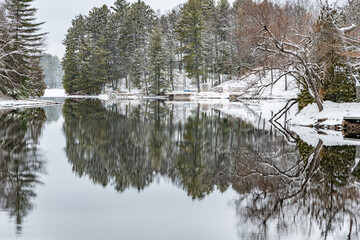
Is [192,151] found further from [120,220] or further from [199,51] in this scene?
[199,51]

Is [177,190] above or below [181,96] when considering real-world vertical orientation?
below

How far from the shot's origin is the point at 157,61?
5684 centimetres

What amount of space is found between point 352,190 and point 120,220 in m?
4.74

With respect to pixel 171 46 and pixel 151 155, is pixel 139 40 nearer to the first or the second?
pixel 171 46

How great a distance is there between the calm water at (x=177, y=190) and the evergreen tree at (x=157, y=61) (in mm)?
44858

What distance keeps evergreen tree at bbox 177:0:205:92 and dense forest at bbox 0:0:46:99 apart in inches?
895

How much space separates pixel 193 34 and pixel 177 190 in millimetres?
51692

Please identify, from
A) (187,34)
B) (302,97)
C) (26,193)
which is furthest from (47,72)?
(26,193)

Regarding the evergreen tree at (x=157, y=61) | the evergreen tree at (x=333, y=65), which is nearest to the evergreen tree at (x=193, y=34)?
the evergreen tree at (x=157, y=61)

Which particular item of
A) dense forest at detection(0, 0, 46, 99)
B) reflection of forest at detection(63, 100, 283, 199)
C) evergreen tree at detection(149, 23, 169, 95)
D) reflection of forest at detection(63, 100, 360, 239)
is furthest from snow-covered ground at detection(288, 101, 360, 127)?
evergreen tree at detection(149, 23, 169, 95)

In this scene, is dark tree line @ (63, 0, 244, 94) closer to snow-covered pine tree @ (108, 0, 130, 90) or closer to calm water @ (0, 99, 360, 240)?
snow-covered pine tree @ (108, 0, 130, 90)

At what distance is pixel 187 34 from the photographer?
5719 centimetres

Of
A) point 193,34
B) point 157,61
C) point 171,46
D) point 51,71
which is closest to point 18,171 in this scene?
point 157,61

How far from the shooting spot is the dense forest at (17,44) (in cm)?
3703
